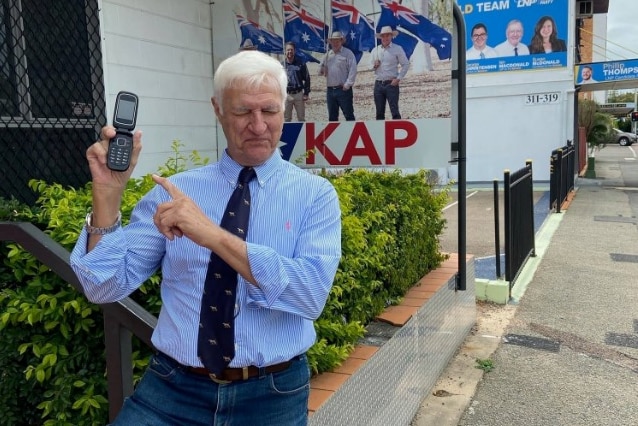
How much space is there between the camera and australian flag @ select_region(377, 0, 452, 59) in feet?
13.7

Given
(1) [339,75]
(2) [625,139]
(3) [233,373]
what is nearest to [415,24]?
(1) [339,75]

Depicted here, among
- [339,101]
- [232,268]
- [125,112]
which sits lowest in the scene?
[232,268]

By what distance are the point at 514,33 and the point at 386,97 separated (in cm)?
1653

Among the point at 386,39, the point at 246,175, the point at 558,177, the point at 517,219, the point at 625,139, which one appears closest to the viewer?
the point at 246,175

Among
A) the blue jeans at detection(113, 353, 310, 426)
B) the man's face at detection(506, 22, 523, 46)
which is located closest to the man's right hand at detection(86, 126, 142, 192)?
the blue jeans at detection(113, 353, 310, 426)

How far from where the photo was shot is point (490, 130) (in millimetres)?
19391

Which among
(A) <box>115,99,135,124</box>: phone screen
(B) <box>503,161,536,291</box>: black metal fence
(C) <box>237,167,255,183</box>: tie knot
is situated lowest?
(B) <box>503,161,536,291</box>: black metal fence

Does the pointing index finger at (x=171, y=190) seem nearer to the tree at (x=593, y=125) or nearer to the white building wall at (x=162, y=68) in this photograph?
the white building wall at (x=162, y=68)

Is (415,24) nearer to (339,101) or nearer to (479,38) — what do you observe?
(339,101)

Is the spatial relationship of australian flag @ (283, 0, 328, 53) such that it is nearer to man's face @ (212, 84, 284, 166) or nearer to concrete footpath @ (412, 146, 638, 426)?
concrete footpath @ (412, 146, 638, 426)

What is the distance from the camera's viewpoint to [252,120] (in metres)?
1.68

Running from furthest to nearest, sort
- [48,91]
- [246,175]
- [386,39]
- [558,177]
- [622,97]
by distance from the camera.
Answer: [622,97]
[558,177]
[386,39]
[48,91]
[246,175]

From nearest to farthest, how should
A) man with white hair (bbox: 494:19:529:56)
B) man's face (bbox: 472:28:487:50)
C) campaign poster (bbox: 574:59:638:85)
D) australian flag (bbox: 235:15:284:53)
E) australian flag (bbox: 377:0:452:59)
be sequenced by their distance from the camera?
1. australian flag (bbox: 377:0:452:59)
2. australian flag (bbox: 235:15:284:53)
3. campaign poster (bbox: 574:59:638:85)
4. man with white hair (bbox: 494:19:529:56)
5. man's face (bbox: 472:28:487:50)

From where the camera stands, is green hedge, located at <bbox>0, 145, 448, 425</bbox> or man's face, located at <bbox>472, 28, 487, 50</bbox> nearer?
green hedge, located at <bbox>0, 145, 448, 425</bbox>
